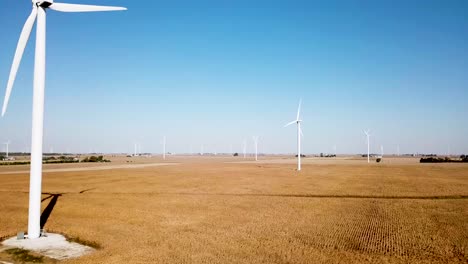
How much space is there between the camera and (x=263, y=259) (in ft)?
46.3

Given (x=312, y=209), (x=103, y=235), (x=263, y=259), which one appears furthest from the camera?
(x=312, y=209)

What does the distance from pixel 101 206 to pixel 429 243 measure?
20269mm

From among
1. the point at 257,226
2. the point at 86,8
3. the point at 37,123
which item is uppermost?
the point at 86,8

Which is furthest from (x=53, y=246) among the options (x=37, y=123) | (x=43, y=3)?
(x=43, y=3)

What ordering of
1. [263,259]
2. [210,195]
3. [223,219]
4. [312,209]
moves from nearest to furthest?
1. [263,259]
2. [223,219]
3. [312,209]
4. [210,195]

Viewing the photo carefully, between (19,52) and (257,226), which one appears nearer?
(19,52)

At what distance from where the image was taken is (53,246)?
1563 cm

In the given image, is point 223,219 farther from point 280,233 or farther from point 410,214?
point 410,214

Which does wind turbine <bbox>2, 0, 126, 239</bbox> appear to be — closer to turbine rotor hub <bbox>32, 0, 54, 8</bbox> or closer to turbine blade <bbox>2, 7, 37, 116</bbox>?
turbine rotor hub <bbox>32, 0, 54, 8</bbox>

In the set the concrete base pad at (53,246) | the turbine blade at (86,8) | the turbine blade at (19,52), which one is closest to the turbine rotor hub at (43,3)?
the turbine blade at (19,52)

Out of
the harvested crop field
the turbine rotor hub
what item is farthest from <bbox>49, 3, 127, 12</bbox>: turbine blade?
the harvested crop field

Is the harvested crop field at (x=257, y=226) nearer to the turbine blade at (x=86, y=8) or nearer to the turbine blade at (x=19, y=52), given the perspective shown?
the turbine blade at (x=19, y=52)

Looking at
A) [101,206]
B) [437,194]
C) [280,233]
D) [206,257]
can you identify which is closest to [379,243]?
[280,233]

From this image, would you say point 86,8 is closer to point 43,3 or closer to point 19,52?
point 43,3
